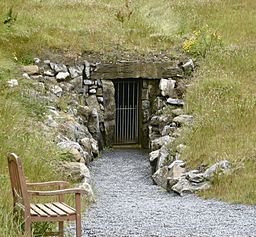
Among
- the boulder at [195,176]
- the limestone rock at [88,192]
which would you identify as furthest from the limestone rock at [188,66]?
the limestone rock at [88,192]

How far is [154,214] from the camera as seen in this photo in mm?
9414

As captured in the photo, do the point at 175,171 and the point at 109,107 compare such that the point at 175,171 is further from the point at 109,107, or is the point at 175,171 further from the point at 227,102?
the point at 109,107

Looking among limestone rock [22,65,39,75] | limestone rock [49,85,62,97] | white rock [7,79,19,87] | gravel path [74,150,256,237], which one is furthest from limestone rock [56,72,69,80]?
gravel path [74,150,256,237]

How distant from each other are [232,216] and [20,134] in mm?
4292

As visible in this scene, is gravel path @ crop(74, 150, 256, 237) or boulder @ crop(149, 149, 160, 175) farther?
boulder @ crop(149, 149, 160, 175)

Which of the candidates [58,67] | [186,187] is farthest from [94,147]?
[186,187]

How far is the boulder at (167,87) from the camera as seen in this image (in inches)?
696

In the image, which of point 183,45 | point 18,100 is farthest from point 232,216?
point 183,45

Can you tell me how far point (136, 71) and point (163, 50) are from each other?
145cm

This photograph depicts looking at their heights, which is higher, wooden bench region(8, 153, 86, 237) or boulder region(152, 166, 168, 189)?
wooden bench region(8, 153, 86, 237)

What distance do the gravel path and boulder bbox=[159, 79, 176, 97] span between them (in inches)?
176

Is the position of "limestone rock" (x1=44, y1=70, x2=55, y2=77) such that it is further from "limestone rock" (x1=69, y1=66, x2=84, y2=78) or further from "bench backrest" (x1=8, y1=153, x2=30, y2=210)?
"bench backrest" (x1=8, y1=153, x2=30, y2=210)

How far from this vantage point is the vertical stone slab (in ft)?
59.1

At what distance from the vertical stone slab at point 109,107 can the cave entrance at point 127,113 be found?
70 cm
